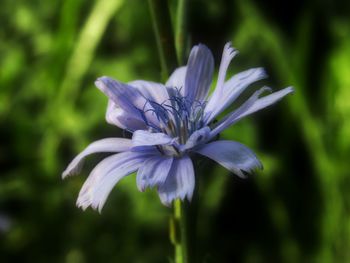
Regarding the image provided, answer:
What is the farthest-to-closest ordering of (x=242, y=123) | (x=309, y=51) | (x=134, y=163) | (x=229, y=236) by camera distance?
(x=309, y=51), (x=229, y=236), (x=242, y=123), (x=134, y=163)

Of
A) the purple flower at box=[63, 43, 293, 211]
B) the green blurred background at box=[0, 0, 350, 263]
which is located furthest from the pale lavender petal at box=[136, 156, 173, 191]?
the green blurred background at box=[0, 0, 350, 263]

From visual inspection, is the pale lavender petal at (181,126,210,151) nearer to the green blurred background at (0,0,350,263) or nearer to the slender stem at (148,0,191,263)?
the slender stem at (148,0,191,263)

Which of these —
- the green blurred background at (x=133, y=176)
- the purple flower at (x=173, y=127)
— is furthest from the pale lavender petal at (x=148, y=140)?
the green blurred background at (x=133, y=176)

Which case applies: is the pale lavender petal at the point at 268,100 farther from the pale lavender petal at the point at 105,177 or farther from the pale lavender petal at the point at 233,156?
the pale lavender petal at the point at 105,177

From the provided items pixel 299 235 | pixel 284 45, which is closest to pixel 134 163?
pixel 299 235

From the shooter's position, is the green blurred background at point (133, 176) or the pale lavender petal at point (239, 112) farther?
the green blurred background at point (133, 176)

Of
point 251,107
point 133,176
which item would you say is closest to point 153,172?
point 251,107

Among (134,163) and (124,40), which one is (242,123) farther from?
(134,163)
